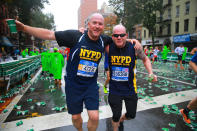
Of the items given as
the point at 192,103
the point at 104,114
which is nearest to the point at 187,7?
the point at 192,103

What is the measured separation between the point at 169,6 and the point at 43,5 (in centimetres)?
2631

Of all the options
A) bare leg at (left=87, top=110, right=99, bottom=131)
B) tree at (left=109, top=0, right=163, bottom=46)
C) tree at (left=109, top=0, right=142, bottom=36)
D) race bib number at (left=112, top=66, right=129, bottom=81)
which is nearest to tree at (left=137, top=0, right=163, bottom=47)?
tree at (left=109, top=0, right=163, bottom=46)

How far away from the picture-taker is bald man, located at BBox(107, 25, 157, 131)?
105 inches

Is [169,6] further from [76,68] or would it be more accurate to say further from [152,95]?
[76,68]

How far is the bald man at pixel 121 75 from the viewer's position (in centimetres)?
267

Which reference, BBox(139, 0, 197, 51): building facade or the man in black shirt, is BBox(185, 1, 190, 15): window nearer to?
BBox(139, 0, 197, 51): building facade

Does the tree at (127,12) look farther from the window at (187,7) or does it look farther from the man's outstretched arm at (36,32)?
the man's outstretched arm at (36,32)

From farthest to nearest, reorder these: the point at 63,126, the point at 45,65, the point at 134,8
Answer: the point at 134,8 < the point at 45,65 < the point at 63,126

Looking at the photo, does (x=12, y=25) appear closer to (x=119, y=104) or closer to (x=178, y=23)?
(x=119, y=104)

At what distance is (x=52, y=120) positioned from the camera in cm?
358

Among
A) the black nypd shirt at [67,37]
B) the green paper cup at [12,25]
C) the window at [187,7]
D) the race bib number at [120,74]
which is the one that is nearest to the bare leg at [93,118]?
the race bib number at [120,74]

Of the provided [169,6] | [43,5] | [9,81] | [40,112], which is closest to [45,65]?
[9,81]

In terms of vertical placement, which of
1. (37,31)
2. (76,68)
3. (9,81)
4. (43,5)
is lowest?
(9,81)

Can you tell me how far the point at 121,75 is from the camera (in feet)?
8.91
